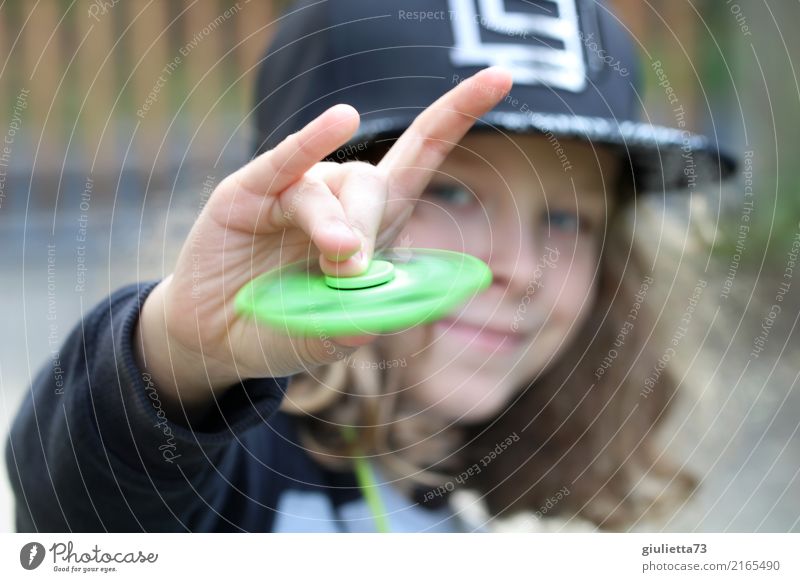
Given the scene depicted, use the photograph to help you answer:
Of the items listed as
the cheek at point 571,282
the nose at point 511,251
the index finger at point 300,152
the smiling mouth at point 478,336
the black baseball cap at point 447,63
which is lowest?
the smiling mouth at point 478,336

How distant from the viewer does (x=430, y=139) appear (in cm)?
39

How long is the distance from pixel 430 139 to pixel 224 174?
18cm

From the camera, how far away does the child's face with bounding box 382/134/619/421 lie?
20.0 inches

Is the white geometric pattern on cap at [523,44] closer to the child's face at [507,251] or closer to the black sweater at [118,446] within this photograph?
the child's face at [507,251]

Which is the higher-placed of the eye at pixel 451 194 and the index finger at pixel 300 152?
the index finger at pixel 300 152

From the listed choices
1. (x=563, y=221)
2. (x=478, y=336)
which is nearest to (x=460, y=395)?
(x=478, y=336)

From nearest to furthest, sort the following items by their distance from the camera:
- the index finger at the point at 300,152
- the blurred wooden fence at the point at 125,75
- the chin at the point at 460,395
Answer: the index finger at the point at 300,152, the blurred wooden fence at the point at 125,75, the chin at the point at 460,395

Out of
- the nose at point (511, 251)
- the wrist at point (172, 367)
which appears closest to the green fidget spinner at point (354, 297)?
the wrist at point (172, 367)

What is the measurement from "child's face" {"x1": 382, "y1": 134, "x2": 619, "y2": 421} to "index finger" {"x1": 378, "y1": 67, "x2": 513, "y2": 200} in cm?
8

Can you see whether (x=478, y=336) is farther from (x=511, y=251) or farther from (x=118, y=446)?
(x=118, y=446)

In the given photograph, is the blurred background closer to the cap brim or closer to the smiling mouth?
the cap brim

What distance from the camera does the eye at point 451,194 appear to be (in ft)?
1.69
